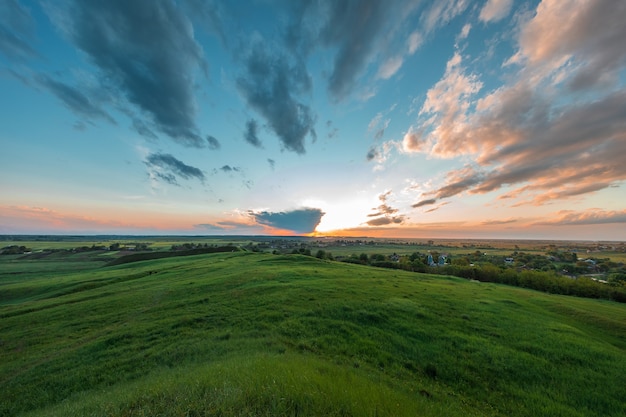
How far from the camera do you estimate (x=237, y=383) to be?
7250 millimetres

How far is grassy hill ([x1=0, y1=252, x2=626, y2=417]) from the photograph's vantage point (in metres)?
7.08

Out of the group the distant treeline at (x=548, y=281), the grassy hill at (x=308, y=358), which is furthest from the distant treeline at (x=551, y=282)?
the grassy hill at (x=308, y=358)

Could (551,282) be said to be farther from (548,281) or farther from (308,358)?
(308,358)

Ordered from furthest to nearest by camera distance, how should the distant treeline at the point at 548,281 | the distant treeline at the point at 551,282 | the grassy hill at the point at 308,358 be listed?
1. the distant treeline at the point at 548,281
2. the distant treeline at the point at 551,282
3. the grassy hill at the point at 308,358

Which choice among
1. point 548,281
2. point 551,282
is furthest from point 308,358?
point 548,281

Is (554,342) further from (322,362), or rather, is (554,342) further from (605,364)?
(322,362)

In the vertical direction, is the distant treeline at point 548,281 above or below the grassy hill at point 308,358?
below

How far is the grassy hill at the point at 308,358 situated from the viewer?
7078 millimetres

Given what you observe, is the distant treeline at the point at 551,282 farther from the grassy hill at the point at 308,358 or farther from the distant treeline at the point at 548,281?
the grassy hill at the point at 308,358

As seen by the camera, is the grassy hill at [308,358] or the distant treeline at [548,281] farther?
the distant treeline at [548,281]

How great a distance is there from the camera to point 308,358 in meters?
10.5

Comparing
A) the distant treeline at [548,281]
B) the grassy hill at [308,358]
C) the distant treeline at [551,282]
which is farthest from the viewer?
the distant treeline at [548,281]

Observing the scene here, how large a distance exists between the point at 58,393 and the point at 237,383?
988cm

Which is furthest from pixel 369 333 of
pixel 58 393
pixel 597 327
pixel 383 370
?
pixel 597 327
